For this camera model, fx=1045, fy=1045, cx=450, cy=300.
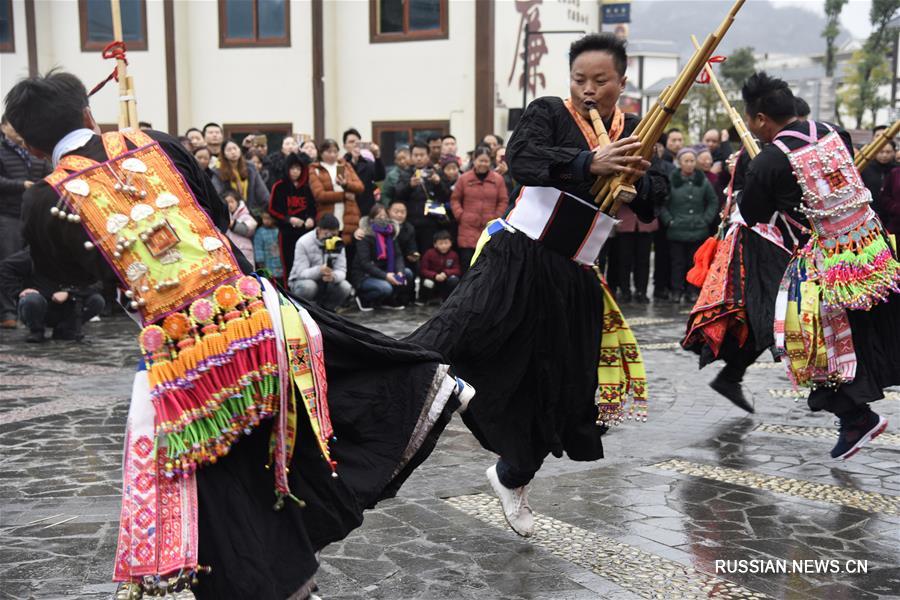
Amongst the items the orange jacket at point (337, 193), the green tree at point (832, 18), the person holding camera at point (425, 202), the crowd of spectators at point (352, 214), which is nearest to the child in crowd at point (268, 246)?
the crowd of spectators at point (352, 214)

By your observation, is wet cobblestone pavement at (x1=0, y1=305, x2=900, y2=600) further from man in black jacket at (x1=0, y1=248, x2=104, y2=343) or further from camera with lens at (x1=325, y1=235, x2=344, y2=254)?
camera with lens at (x1=325, y1=235, x2=344, y2=254)

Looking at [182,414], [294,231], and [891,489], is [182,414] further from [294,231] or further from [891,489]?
[294,231]

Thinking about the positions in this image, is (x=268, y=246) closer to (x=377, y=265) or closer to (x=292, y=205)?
(x=292, y=205)

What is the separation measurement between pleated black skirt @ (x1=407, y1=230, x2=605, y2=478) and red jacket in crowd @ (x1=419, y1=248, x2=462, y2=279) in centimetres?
809

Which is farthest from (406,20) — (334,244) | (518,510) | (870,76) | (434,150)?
(870,76)

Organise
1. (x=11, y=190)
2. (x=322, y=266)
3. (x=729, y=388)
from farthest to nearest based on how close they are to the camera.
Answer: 1. (x=322, y=266)
2. (x=11, y=190)
3. (x=729, y=388)

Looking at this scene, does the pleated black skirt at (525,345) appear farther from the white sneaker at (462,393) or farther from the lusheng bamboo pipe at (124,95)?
the lusheng bamboo pipe at (124,95)

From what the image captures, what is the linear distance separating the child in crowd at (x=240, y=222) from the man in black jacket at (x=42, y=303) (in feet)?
5.24

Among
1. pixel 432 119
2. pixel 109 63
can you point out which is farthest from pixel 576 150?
pixel 109 63

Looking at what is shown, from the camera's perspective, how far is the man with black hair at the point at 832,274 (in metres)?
5.21

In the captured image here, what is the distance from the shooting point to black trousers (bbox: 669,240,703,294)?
12805 mm

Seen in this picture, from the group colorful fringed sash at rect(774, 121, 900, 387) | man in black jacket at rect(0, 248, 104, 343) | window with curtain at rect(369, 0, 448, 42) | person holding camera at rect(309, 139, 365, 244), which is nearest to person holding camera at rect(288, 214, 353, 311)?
person holding camera at rect(309, 139, 365, 244)

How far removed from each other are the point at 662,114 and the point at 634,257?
934 cm

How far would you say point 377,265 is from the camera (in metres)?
12.2
